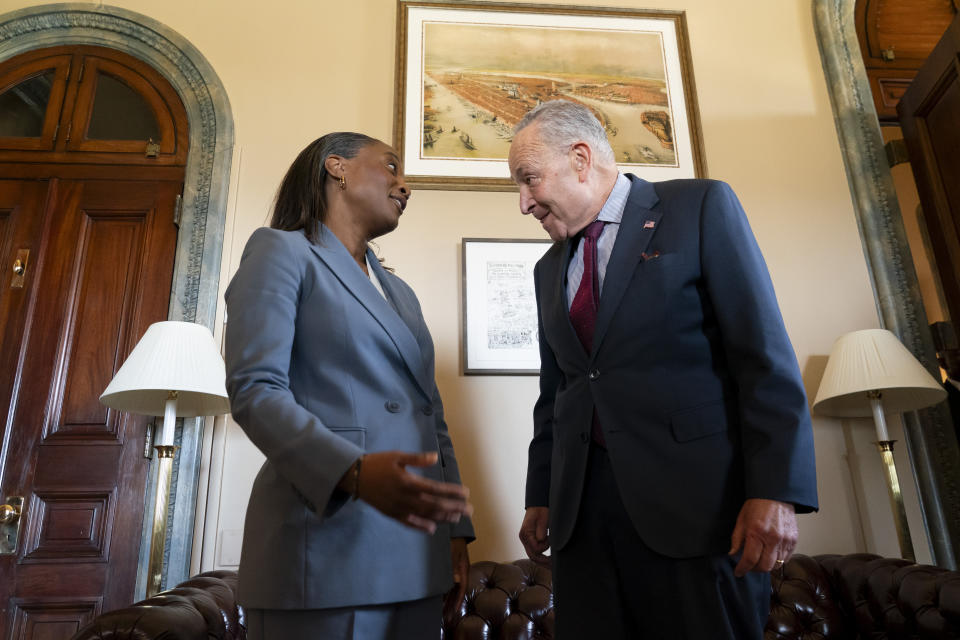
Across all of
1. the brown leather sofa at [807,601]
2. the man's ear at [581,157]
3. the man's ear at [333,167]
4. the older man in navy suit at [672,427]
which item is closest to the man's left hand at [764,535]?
the older man in navy suit at [672,427]

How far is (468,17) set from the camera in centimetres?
338

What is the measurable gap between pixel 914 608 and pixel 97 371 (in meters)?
2.99

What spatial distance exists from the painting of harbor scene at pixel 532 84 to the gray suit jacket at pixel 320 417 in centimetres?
193

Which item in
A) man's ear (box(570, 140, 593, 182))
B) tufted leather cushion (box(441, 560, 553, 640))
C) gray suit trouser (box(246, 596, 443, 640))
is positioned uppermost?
man's ear (box(570, 140, 593, 182))

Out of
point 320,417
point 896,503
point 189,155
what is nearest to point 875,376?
point 896,503

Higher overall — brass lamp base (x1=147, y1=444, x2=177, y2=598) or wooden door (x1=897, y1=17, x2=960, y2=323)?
wooden door (x1=897, y1=17, x2=960, y2=323)

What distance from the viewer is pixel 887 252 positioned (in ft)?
9.89

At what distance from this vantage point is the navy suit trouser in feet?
3.80

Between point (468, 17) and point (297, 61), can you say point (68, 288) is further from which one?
point (468, 17)

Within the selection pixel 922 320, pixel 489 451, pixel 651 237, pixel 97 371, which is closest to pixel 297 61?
pixel 97 371

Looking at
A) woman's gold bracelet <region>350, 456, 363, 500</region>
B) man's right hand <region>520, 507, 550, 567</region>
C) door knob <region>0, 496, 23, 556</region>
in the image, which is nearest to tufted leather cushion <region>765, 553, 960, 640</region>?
man's right hand <region>520, 507, 550, 567</region>

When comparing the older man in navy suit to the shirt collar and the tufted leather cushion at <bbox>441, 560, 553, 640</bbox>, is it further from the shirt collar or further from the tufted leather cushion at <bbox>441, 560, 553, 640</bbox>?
the tufted leather cushion at <bbox>441, 560, 553, 640</bbox>

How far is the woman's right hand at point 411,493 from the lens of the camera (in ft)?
2.89

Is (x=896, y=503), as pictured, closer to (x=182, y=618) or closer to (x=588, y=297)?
(x=588, y=297)
